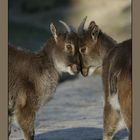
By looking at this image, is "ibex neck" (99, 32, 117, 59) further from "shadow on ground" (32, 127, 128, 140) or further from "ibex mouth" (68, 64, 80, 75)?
"shadow on ground" (32, 127, 128, 140)

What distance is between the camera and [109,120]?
1853 millimetres

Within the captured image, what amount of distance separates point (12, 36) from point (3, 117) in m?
0.44

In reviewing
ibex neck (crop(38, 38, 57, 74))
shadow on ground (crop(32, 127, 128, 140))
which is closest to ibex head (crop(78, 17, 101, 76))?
ibex neck (crop(38, 38, 57, 74))

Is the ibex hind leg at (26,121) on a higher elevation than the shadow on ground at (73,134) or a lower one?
higher

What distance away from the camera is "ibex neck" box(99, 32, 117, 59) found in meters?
1.86

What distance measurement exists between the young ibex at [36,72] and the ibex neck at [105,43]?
0.46ft

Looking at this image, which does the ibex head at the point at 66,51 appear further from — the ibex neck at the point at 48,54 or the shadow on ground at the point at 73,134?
the shadow on ground at the point at 73,134

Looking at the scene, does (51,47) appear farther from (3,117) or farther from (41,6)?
(3,117)

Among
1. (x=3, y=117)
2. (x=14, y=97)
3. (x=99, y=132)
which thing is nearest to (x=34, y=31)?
(x=14, y=97)

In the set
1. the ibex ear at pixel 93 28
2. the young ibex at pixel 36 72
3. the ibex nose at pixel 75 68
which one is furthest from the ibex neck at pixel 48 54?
the ibex ear at pixel 93 28

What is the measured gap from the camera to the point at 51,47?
1859 mm

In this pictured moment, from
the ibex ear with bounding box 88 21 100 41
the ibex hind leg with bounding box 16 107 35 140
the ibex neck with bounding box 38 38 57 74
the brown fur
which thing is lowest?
the ibex hind leg with bounding box 16 107 35 140

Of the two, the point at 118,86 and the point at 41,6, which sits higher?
the point at 41,6

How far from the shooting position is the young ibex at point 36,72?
6.02ft
